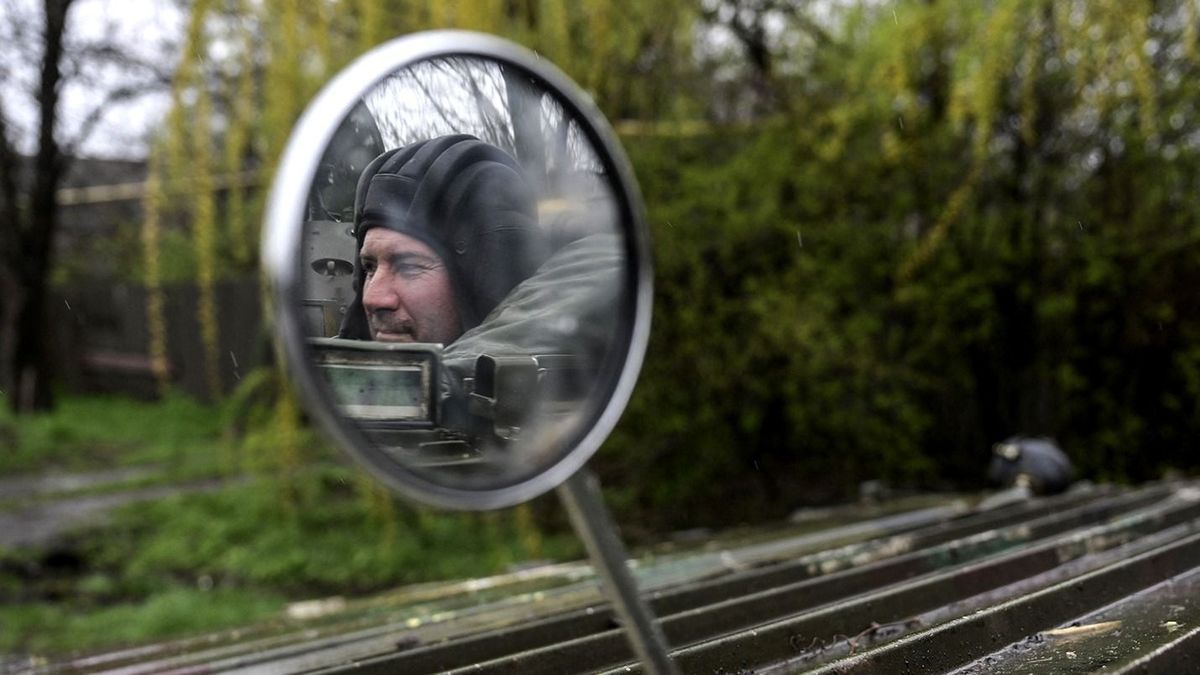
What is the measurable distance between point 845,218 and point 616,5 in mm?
1994

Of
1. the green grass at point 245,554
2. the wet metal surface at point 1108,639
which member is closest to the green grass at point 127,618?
the green grass at point 245,554

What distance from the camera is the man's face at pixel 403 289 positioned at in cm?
114

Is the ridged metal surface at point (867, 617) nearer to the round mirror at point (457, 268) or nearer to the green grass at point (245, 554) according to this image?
the round mirror at point (457, 268)

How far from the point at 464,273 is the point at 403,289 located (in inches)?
2.7

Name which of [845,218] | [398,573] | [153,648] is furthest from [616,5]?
[153,648]

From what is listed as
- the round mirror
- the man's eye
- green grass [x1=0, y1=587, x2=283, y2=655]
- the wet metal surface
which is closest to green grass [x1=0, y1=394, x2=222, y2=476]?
green grass [x1=0, y1=587, x2=283, y2=655]

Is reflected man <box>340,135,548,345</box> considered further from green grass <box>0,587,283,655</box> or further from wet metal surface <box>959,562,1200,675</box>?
green grass <box>0,587,283,655</box>

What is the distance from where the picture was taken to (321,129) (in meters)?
1.09

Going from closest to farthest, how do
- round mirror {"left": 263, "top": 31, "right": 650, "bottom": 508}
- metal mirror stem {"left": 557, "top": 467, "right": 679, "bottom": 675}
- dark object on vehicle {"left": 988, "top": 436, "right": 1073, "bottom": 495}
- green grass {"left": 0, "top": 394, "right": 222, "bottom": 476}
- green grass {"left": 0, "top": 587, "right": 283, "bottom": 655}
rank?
1. round mirror {"left": 263, "top": 31, "right": 650, "bottom": 508}
2. metal mirror stem {"left": 557, "top": 467, "right": 679, "bottom": 675}
3. dark object on vehicle {"left": 988, "top": 436, "right": 1073, "bottom": 495}
4. green grass {"left": 0, "top": 587, "right": 283, "bottom": 655}
5. green grass {"left": 0, "top": 394, "right": 222, "bottom": 476}

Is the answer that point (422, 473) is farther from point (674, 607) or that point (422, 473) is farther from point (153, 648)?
point (153, 648)

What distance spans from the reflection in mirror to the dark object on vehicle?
293 centimetres

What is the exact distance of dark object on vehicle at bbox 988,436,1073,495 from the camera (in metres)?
3.88

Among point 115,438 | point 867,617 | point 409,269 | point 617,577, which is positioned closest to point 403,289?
point 409,269

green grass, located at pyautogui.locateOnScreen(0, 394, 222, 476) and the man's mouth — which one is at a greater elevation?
the man's mouth
